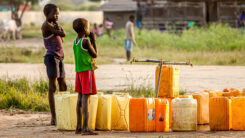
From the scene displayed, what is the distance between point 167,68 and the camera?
6613 mm

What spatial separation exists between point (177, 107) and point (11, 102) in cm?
354

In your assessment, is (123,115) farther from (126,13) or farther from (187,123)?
(126,13)

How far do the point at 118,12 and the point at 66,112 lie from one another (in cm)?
3684

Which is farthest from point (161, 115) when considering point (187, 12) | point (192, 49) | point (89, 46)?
point (187, 12)

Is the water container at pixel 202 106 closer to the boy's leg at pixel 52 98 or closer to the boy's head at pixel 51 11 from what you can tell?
the boy's leg at pixel 52 98

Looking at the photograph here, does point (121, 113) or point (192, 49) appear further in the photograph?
point (192, 49)

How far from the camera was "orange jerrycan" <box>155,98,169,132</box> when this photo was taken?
6.00 metres

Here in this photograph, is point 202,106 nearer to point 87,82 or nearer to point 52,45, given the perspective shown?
point 87,82

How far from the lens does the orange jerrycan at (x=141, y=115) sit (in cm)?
597

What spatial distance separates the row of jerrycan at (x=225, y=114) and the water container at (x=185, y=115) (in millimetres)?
223

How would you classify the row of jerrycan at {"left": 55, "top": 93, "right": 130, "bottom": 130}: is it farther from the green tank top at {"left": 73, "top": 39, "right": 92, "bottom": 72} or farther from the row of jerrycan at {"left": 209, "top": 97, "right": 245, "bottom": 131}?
the row of jerrycan at {"left": 209, "top": 97, "right": 245, "bottom": 131}

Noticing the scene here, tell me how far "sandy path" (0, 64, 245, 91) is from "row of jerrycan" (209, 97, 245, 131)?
2818 mm

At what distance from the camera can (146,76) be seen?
11.5 metres

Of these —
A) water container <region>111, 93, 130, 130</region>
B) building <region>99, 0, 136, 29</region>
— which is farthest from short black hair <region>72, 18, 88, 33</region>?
building <region>99, 0, 136, 29</region>
